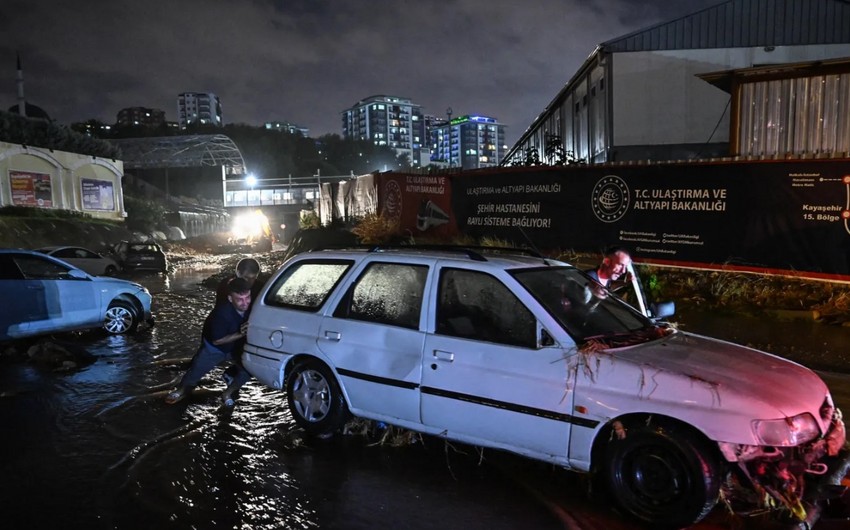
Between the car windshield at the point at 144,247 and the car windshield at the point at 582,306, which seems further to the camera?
the car windshield at the point at 144,247

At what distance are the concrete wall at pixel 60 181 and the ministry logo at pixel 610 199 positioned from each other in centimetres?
2916

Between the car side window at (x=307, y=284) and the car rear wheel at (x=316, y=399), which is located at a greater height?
the car side window at (x=307, y=284)

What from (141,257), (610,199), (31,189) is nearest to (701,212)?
(610,199)

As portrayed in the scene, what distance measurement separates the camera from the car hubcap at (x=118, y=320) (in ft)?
33.0

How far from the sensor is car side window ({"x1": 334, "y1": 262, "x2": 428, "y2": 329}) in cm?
472

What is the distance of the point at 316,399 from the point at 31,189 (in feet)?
103

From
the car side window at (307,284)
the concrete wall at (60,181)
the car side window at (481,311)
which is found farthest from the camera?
the concrete wall at (60,181)

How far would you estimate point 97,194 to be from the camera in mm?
34812

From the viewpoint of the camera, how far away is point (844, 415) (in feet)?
17.8

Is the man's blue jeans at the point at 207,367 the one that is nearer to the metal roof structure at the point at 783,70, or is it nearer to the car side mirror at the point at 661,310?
the car side mirror at the point at 661,310

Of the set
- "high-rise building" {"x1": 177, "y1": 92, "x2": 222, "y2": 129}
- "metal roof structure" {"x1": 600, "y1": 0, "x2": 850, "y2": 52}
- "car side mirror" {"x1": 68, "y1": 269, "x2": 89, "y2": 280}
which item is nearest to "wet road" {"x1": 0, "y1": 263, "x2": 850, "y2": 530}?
"car side mirror" {"x1": 68, "y1": 269, "x2": 89, "y2": 280}

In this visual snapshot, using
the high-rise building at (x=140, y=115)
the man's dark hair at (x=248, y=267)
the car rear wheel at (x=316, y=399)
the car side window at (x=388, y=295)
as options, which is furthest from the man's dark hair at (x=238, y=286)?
the high-rise building at (x=140, y=115)

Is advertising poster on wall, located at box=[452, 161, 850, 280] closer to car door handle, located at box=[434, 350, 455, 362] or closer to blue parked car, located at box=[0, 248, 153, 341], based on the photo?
car door handle, located at box=[434, 350, 455, 362]

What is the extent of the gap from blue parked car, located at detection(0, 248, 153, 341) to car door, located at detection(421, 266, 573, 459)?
7063 mm
